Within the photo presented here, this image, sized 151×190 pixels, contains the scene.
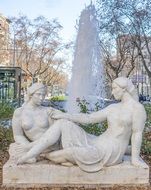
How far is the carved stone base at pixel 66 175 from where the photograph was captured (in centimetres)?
520

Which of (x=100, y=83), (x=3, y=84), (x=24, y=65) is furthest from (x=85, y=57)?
(x=24, y=65)

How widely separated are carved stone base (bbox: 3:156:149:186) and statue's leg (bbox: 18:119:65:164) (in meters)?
0.15

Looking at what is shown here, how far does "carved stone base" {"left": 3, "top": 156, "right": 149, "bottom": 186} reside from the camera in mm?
5199

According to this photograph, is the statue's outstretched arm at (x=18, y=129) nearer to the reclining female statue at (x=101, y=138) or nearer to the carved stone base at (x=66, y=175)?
the reclining female statue at (x=101, y=138)

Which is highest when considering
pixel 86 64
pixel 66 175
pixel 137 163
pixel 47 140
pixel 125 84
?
pixel 86 64

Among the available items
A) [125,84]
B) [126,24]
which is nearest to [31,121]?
[125,84]

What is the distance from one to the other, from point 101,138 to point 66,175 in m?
0.63

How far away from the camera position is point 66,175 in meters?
5.23

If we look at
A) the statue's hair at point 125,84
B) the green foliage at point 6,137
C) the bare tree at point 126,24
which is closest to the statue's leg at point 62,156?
the statue's hair at point 125,84

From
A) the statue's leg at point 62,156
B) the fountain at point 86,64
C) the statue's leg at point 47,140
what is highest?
the fountain at point 86,64

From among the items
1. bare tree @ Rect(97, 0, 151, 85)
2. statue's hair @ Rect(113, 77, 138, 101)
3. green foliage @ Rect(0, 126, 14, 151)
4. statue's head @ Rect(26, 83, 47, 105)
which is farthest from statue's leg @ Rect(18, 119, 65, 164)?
bare tree @ Rect(97, 0, 151, 85)

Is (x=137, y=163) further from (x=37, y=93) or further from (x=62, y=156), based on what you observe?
(x=37, y=93)

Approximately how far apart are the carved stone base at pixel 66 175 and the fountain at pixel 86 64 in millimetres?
9967

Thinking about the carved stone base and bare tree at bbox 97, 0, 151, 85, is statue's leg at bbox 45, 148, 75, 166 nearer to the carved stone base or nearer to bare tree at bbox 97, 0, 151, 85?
the carved stone base
